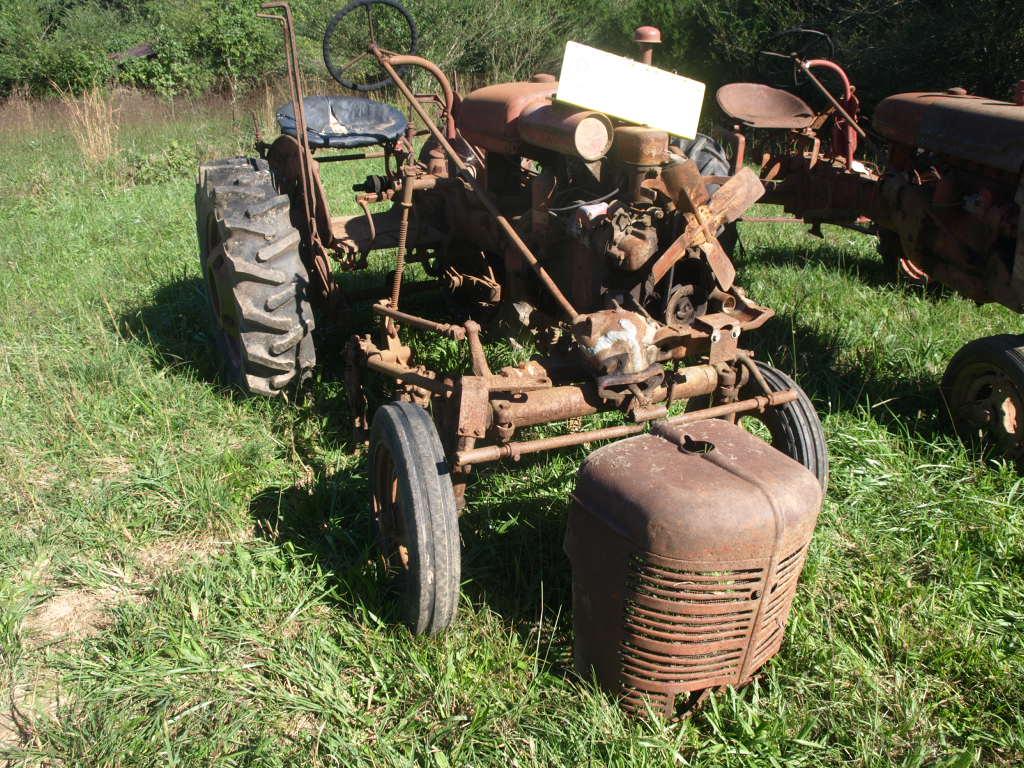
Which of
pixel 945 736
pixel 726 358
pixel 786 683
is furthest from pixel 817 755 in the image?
pixel 726 358

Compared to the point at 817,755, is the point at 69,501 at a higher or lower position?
lower

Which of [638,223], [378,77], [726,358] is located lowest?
[378,77]

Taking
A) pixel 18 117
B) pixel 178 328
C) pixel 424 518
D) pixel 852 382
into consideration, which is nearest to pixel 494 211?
pixel 424 518

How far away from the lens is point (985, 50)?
10000 millimetres

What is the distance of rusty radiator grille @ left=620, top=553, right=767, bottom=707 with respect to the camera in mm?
2010

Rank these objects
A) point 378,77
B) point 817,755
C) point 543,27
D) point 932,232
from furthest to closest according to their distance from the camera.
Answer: point 543,27 → point 378,77 → point 932,232 → point 817,755

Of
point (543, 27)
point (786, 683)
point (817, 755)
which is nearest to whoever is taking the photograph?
point (817, 755)

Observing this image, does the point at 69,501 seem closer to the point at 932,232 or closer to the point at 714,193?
the point at 714,193

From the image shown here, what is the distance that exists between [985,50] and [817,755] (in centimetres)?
1070

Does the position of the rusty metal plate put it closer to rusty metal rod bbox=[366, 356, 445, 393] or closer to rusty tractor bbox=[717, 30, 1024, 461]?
rusty metal rod bbox=[366, 356, 445, 393]

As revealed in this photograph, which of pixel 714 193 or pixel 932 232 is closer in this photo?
pixel 714 193

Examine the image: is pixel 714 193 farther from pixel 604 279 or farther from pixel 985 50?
pixel 985 50

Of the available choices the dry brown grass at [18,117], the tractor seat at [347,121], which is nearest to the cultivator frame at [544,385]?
the tractor seat at [347,121]

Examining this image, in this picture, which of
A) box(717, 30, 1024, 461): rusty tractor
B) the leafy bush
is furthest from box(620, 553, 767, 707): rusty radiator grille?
the leafy bush
